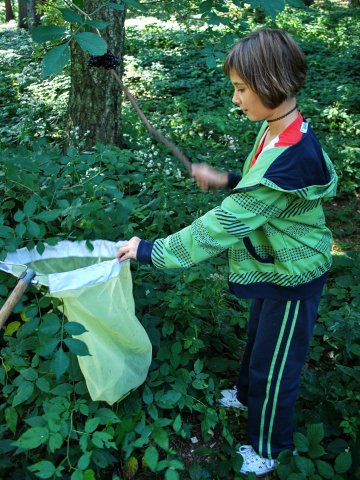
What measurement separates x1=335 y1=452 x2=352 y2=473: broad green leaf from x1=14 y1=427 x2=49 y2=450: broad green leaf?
3.70ft

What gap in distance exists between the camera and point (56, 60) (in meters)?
1.45

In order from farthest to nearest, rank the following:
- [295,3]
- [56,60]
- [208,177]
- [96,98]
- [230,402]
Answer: [96,98] → [230,402] → [295,3] → [208,177] → [56,60]

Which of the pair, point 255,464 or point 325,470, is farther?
point 255,464

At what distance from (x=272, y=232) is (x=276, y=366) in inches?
23.1

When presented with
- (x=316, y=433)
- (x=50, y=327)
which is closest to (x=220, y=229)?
(x=50, y=327)

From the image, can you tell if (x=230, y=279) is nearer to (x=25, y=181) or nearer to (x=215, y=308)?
(x=215, y=308)

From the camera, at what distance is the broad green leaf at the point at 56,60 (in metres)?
1.45

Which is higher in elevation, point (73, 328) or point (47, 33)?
point (47, 33)

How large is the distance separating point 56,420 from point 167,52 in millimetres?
7871

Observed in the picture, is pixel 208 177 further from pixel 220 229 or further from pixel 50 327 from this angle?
pixel 50 327

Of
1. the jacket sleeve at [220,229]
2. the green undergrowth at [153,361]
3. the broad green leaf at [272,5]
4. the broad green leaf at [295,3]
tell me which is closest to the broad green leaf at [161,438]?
the green undergrowth at [153,361]

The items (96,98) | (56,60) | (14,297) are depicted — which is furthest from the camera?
(96,98)

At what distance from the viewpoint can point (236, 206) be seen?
1546 mm

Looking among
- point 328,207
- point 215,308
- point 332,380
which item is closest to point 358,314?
point 332,380
